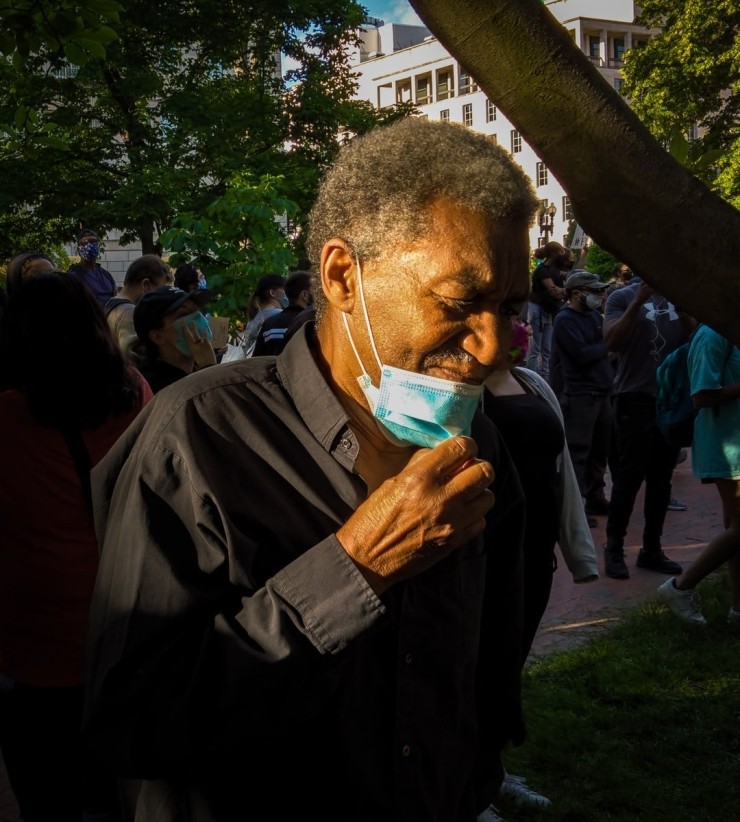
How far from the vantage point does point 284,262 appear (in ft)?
32.4

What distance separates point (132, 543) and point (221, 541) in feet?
0.47

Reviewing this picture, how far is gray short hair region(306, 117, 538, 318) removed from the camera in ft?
6.04

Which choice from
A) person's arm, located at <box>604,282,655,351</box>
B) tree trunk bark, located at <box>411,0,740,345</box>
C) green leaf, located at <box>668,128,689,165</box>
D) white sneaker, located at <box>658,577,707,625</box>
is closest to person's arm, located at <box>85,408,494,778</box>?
tree trunk bark, located at <box>411,0,740,345</box>

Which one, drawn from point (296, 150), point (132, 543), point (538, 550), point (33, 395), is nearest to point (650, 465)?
point (538, 550)

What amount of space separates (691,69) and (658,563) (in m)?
29.8

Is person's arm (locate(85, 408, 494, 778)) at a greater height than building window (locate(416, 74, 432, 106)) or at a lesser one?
lesser

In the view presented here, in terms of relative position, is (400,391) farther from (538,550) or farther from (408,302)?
(538,550)

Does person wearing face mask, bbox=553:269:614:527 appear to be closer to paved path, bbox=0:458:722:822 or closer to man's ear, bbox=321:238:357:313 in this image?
paved path, bbox=0:458:722:822

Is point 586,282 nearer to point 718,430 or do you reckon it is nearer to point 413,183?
point 718,430

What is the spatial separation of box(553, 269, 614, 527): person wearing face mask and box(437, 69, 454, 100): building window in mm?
84882

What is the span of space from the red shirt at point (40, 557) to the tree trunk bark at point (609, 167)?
1971mm

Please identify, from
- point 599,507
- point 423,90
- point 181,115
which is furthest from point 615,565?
point 423,90

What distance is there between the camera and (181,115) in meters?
26.0

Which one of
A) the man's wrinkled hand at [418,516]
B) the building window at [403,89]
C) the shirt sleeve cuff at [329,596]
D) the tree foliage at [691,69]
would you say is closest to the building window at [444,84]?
the building window at [403,89]
